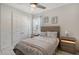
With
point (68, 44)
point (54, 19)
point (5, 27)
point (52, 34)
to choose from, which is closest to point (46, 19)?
point (54, 19)

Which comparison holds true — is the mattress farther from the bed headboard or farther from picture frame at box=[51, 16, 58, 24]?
picture frame at box=[51, 16, 58, 24]

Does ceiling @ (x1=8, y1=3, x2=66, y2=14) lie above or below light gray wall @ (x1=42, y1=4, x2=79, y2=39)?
above

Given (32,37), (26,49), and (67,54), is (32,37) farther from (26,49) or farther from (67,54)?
(67,54)

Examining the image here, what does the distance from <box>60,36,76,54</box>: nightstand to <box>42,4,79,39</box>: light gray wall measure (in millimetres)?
86

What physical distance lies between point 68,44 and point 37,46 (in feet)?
1.63

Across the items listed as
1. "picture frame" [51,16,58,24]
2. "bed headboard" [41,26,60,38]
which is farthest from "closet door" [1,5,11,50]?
"picture frame" [51,16,58,24]

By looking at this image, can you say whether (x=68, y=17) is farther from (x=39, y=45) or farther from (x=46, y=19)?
(x=39, y=45)

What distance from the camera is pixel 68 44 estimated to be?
5.26ft

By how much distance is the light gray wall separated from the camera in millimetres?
1570

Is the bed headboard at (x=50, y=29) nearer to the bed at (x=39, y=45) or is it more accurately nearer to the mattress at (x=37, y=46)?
the bed at (x=39, y=45)

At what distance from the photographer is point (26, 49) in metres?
1.58

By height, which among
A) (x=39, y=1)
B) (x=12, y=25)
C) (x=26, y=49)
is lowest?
(x=26, y=49)

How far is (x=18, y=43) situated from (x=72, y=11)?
995 mm
